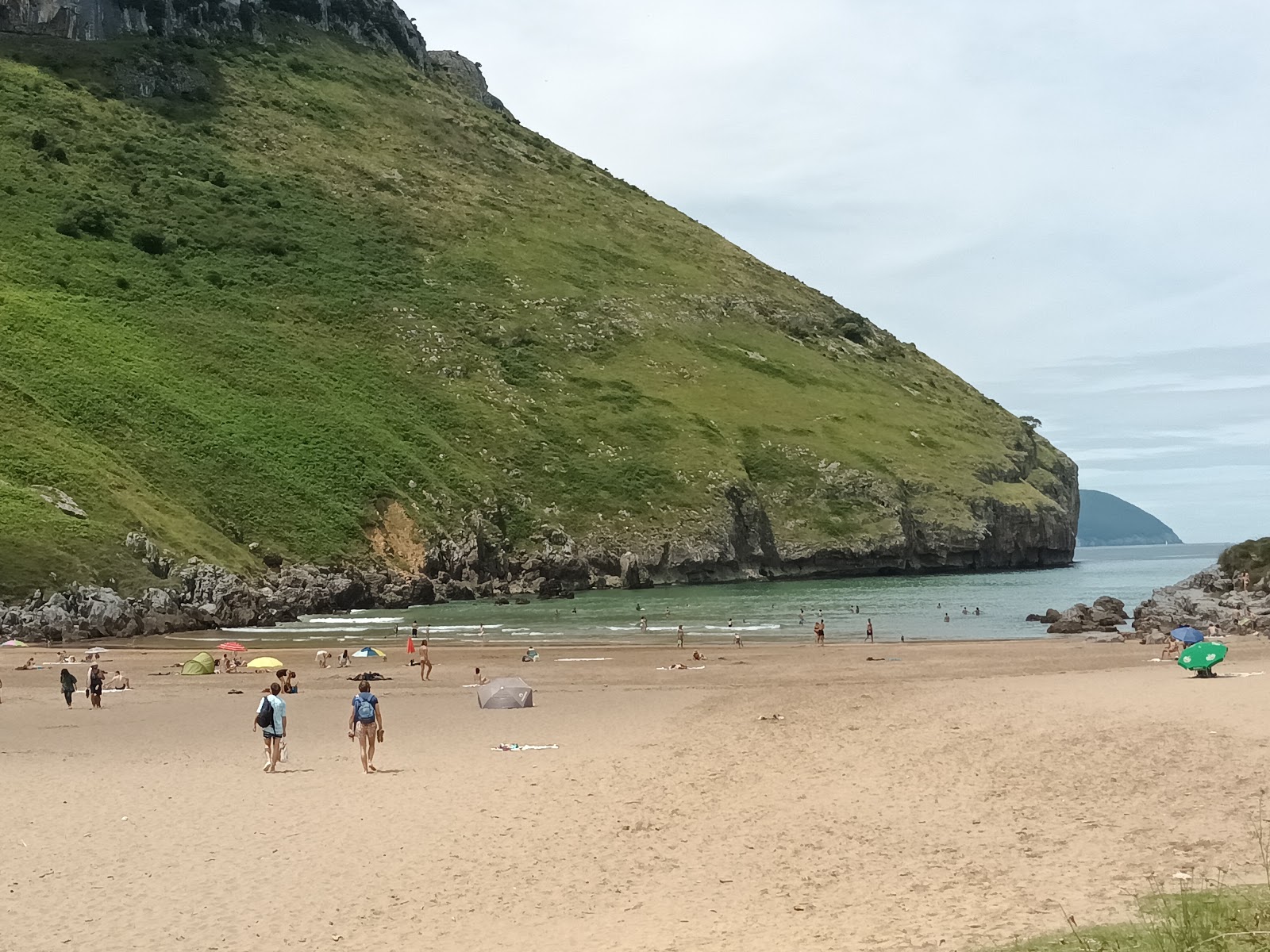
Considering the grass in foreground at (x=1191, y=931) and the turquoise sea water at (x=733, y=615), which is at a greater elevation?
the grass in foreground at (x=1191, y=931)

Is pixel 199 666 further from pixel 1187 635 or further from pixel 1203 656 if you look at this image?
pixel 1187 635

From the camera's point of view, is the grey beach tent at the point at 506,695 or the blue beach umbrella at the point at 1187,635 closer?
the grey beach tent at the point at 506,695

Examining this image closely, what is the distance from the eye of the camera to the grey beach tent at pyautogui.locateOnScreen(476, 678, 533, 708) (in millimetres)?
32312

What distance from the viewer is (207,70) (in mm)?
152500

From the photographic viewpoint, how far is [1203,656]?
107ft

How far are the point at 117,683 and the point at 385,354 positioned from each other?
81141mm

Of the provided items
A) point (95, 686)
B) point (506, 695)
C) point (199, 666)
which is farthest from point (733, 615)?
point (95, 686)

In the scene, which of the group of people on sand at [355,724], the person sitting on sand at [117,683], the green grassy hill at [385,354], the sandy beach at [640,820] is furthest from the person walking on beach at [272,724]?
the green grassy hill at [385,354]

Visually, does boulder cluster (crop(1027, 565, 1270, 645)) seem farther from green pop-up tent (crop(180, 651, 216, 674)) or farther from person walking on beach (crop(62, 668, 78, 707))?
person walking on beach (crop(62, 668, 78, 707))

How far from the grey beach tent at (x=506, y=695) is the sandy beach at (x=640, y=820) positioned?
0.44 metres

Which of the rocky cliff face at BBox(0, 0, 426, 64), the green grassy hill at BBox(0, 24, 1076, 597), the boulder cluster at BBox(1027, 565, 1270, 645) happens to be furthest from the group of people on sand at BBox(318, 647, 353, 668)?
the rocky cliff face at BBox(0, 0, 426, 64)

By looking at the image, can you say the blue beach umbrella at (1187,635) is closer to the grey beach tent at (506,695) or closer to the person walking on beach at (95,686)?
the grey beach tent at (506,695)

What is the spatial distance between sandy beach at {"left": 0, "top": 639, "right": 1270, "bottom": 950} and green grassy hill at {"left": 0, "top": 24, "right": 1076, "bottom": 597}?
143ft

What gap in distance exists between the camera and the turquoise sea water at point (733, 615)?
6053 centimetres
